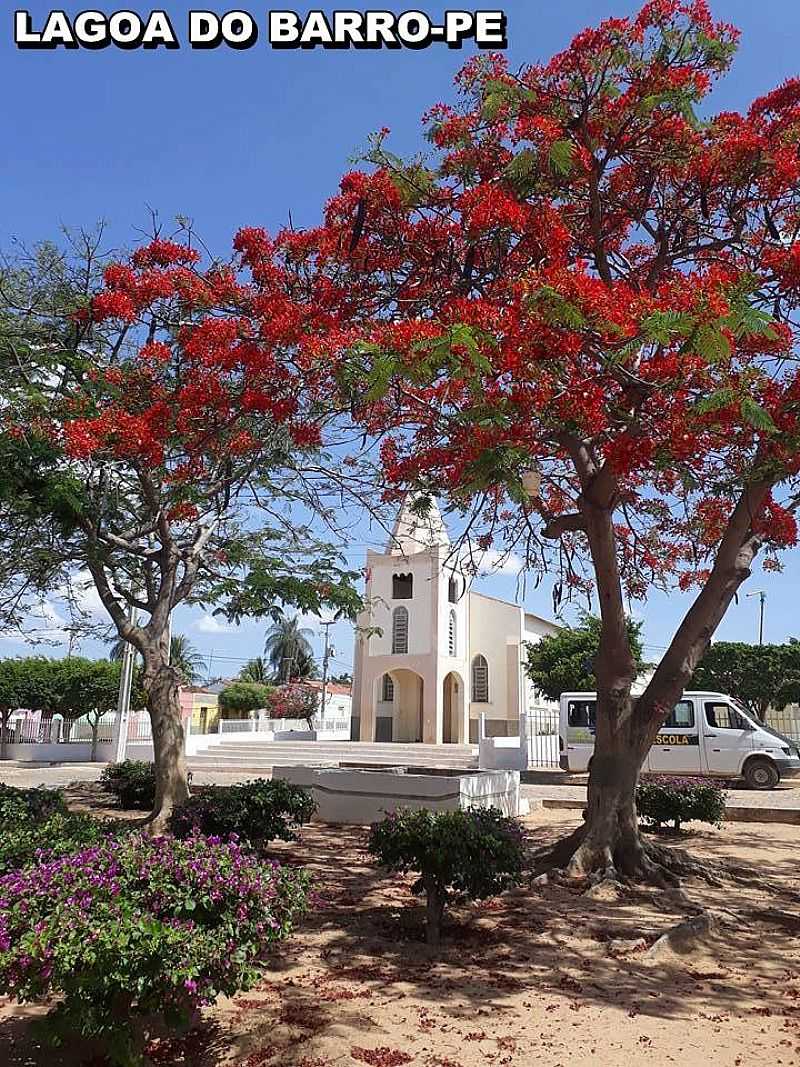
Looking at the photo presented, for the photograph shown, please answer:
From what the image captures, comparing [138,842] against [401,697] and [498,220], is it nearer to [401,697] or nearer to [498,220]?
[498,220]

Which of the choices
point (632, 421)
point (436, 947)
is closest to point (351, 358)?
point (632, 421)

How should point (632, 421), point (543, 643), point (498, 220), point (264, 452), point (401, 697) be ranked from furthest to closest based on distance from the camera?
point (401, 697) < point (543, 643) < point (264, 452) < point (498, 220) < point (632, 421)

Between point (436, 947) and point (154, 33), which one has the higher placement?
point (154, 33)

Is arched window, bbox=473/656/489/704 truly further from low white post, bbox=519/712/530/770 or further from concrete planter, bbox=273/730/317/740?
low white post, bbox=519/712/530/770

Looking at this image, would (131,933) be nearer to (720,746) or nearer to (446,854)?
(446,854)

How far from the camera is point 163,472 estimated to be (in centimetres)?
996

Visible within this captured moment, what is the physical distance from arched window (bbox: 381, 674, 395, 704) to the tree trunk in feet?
73.1

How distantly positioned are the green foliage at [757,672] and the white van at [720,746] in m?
11.6

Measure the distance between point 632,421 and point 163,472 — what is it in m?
5.80

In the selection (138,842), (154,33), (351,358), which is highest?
(154,33)

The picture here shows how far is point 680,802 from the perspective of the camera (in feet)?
35.5

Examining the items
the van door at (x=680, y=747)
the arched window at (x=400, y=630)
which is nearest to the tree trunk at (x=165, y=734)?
the van door at (x=680, y=747)

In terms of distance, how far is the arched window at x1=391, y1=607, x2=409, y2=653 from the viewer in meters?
31.1

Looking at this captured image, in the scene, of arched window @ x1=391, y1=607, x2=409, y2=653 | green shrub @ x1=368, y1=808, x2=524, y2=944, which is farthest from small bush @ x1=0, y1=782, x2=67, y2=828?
arched window @ x1=391, y1=607, x2=409, y2=653
